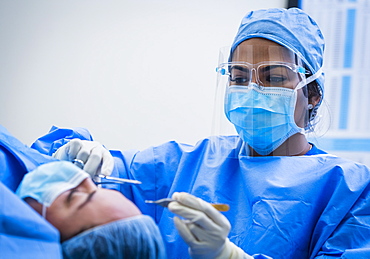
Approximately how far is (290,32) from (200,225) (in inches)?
31.3

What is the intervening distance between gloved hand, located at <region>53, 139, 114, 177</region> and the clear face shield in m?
0.43

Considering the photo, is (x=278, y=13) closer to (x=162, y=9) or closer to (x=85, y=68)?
(x=162, y=9)

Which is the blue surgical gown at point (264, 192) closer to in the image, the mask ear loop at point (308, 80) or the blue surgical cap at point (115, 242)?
the mask ear loop at point (308, 80)

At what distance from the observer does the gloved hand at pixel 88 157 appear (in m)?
1.09

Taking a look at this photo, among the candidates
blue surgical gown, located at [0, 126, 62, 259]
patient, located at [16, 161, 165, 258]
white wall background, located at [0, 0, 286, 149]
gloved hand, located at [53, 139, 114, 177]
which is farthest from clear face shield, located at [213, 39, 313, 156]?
white wall background, located at [0, 0, 286, 149]

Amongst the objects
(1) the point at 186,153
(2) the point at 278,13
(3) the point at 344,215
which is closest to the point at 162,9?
(2) the point at 278,13

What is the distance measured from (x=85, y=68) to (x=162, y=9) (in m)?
0.61

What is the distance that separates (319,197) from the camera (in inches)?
48.4

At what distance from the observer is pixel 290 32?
135 centimetres

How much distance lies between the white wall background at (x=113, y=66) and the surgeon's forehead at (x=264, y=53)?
1.13 meters

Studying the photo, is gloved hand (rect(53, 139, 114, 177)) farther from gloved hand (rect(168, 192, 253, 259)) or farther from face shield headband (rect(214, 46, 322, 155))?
face shield headband (rect(214, 46, 322, 155))

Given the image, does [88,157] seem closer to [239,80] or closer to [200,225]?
[200,225]

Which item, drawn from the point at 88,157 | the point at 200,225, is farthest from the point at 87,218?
the point at 88,157

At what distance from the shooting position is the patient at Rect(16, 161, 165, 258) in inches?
26.5
